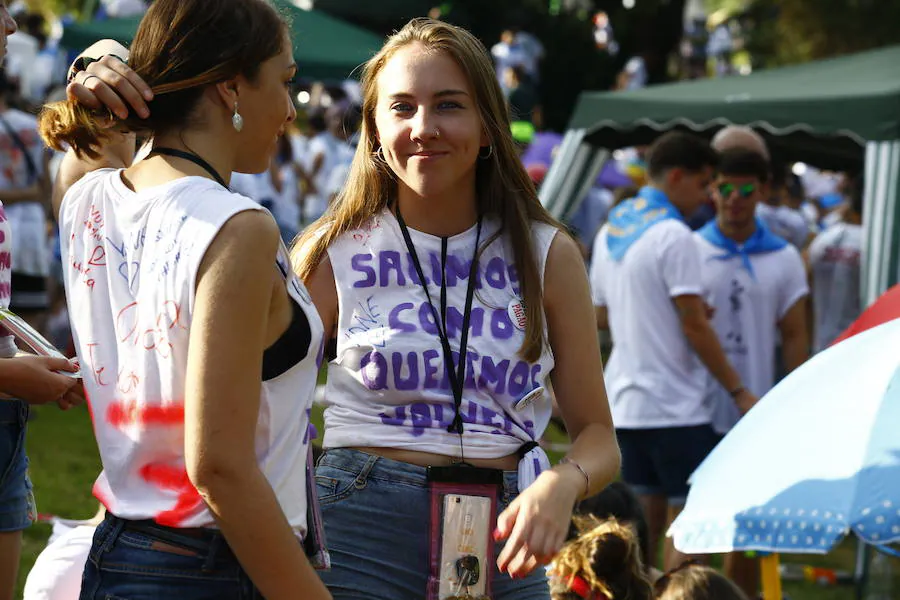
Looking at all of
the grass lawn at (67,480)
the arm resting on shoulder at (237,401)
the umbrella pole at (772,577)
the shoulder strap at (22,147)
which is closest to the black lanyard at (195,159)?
the arm resting on shoulder at (237,401)

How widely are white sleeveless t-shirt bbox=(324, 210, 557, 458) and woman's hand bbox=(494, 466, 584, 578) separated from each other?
0.31 meters

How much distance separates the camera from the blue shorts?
19.5ft

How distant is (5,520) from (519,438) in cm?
140

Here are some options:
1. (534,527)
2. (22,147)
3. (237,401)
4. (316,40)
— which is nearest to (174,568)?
(237,401)

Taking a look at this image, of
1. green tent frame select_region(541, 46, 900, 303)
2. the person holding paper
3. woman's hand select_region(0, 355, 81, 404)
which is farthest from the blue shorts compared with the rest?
woman's hand select_region(0, 355, 81, 404)

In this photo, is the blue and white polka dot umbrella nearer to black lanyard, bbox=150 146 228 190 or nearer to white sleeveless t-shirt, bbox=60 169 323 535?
white sleeveless t-shirt, bbox=60 169 323 535

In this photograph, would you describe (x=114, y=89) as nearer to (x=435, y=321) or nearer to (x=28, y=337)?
(x=28, y=337)

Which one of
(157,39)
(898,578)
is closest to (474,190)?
(157,39)

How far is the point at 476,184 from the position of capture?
2.86 metres

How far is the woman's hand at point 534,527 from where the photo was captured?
220cm

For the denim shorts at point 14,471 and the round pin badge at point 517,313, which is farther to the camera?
the denim shorts at point 14,471

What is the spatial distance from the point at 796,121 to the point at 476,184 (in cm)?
567

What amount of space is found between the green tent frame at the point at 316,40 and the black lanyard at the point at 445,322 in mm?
10483

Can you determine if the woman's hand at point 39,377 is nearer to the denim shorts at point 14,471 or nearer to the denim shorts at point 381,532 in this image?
the denim shorts at point 381,532
